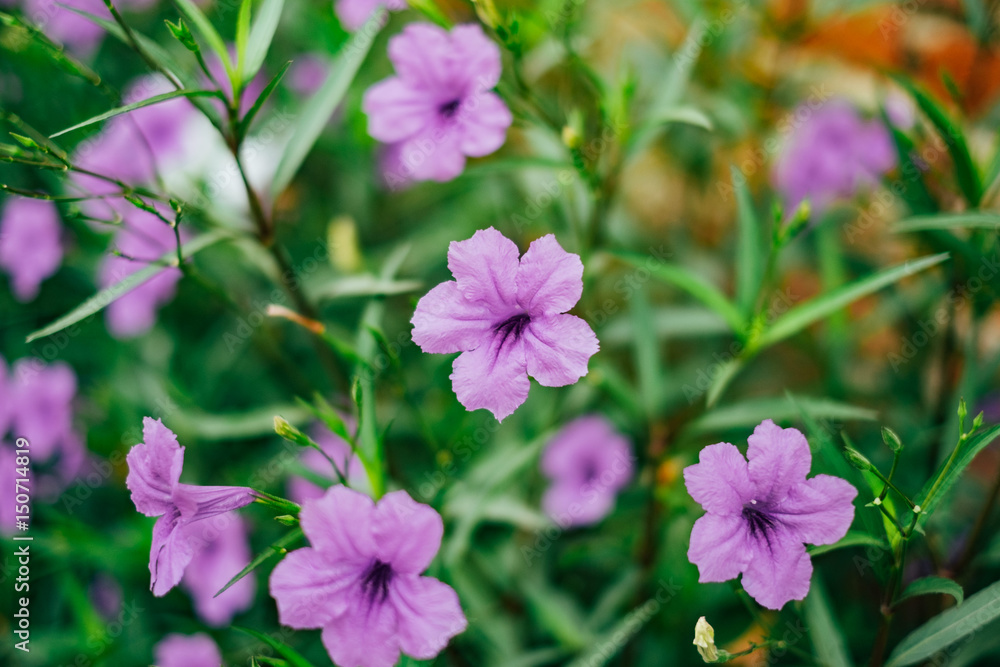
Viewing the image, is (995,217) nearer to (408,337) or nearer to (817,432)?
(817,432)

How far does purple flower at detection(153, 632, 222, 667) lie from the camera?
5.28ft

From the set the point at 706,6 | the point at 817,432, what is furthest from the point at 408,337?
the point at 706,6

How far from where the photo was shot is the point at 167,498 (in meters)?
0.94

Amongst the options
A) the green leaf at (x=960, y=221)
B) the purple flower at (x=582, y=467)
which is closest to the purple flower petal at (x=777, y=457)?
the green leaf at (x=960, y=221)

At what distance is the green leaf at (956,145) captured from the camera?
1.17 metres

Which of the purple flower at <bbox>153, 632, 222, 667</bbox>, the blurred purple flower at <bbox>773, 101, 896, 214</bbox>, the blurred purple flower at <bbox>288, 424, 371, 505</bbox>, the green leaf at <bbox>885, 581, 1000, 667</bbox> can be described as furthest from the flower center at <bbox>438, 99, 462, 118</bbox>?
the purple flower at <bbox>153, 632, 222, 667</bbox>

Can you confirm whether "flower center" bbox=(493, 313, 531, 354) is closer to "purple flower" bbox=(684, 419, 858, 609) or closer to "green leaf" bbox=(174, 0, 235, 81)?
"purple flower" bbox=(684, 419, 858, 609)

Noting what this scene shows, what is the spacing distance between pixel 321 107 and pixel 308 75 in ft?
3.80

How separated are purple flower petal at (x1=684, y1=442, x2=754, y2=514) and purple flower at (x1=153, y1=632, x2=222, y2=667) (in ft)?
4.15

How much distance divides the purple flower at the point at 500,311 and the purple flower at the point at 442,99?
26cm

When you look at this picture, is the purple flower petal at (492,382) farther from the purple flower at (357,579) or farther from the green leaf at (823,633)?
the green leaf at (823,633)


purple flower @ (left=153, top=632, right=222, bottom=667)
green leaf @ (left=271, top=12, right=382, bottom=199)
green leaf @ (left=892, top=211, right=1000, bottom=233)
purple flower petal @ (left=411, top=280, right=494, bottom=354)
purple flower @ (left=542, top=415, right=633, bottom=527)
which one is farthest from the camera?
purple flower @ (left=542, top=415, right=633, bottom=527)

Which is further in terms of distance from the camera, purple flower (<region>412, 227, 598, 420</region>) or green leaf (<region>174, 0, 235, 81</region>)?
green leaf (<region>174, 0, 235, 81</region>)

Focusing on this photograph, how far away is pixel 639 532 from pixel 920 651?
0.73 meters
